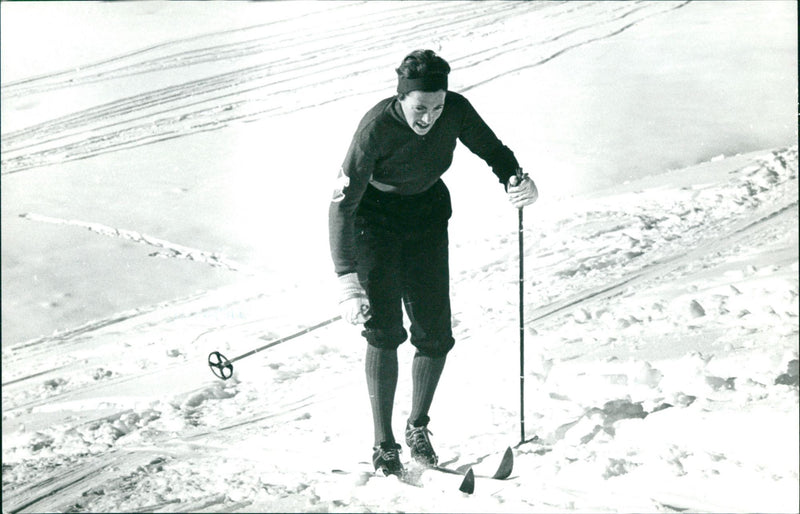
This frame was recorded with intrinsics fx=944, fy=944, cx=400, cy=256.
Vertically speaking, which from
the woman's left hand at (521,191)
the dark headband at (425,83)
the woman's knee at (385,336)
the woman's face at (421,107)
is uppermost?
the dark headband at (425,83)

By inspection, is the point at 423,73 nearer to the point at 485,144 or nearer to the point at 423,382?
the point at 485,144

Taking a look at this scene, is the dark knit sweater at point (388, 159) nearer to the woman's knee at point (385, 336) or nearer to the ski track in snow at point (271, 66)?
the woman's knee at point (385, 336)

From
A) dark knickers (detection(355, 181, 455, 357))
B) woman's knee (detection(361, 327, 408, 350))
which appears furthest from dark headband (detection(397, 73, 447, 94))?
woman's knee (detection(361, 327, 408, 350))

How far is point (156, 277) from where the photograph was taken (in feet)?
11.5

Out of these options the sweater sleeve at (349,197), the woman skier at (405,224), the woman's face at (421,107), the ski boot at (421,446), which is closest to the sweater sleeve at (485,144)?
the woman skier at (405,224)

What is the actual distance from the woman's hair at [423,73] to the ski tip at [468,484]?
0.98m

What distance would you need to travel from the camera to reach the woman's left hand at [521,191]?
248 cm

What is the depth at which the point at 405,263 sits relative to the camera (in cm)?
241

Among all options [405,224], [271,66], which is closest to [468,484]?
[405,224]

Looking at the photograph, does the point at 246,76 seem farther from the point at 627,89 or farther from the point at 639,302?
the point at 639,302

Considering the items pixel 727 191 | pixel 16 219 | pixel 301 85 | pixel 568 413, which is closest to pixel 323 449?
pixel 568 413

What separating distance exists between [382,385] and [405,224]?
44cm

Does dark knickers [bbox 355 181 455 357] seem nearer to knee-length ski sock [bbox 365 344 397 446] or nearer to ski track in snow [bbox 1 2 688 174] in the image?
knee-length ski sock [bbox 365 344 397 446]

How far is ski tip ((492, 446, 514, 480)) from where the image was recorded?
2.53 metres
